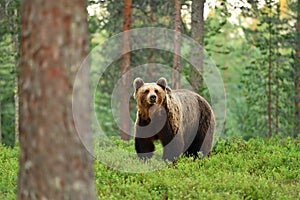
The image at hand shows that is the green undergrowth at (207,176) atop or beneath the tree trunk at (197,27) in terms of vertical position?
beneath

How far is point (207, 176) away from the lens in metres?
11.1

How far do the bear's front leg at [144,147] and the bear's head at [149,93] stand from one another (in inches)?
26.9

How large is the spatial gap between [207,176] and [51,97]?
5556 millimetres

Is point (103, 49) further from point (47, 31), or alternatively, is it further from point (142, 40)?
point (47, 31)

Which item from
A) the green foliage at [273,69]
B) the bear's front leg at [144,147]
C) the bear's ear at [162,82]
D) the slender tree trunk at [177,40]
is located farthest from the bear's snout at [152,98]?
the green foliage at [273,69]

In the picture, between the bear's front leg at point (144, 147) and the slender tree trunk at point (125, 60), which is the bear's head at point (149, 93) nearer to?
the bear's front leg at point (144, 147)

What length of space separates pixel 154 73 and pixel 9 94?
8018 mm

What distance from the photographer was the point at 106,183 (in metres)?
10.5

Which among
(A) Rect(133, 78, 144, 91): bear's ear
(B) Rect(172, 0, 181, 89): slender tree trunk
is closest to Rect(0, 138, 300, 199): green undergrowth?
(A) Rect(133, 78, 144, 91): bear's ear

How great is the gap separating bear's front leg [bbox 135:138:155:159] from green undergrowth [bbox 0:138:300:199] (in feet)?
0.83

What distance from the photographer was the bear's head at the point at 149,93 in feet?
41.3

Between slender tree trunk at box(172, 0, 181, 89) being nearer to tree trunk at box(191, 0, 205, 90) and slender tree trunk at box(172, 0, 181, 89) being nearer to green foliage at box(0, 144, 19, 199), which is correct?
tree trunk at box(191, 0, 205, 90)

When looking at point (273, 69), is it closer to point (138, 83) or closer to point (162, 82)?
point (162, 82)

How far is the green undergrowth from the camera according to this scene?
374 inches
